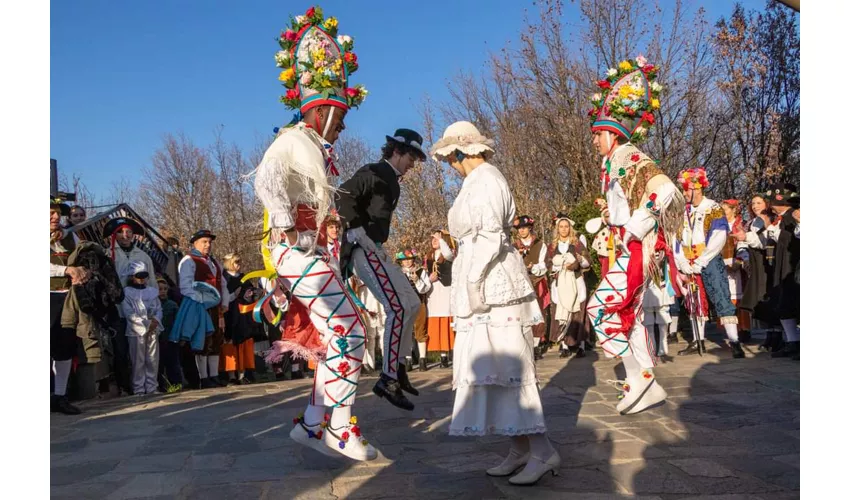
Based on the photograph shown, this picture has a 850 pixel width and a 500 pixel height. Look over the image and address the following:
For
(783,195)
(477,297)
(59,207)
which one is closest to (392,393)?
(477,297)

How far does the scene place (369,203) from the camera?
6.02 metres

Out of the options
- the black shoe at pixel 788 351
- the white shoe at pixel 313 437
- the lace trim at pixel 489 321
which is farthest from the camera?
the black shoe at pixel 788 351

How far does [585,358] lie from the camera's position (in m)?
10.0

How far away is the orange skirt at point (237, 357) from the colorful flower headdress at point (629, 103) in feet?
18.4

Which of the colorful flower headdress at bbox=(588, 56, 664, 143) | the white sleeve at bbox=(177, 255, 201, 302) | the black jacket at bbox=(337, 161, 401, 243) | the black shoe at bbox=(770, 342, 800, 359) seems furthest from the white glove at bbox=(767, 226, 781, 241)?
the white sleeve at bbox=(177, 255, 201, 302)

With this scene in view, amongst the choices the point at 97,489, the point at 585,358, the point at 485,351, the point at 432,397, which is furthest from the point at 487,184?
the point at 585,358

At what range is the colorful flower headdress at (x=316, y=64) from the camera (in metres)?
4.88

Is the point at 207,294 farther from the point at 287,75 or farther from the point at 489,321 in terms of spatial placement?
the point at 489,321

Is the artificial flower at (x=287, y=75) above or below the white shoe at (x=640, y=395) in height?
above

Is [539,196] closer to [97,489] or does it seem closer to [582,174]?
[582,174]

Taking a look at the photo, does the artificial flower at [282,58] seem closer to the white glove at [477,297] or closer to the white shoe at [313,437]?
the white glove at [477,297]

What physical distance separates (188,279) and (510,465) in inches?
243

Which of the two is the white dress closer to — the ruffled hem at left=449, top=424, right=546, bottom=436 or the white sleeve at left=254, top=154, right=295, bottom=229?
the ruffled hem at left=449, top=424, right=546, bottom=436

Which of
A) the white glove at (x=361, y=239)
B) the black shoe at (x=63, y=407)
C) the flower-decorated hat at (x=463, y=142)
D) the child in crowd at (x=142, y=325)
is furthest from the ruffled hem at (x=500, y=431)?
the child in crowd at (x=142, y=325)
